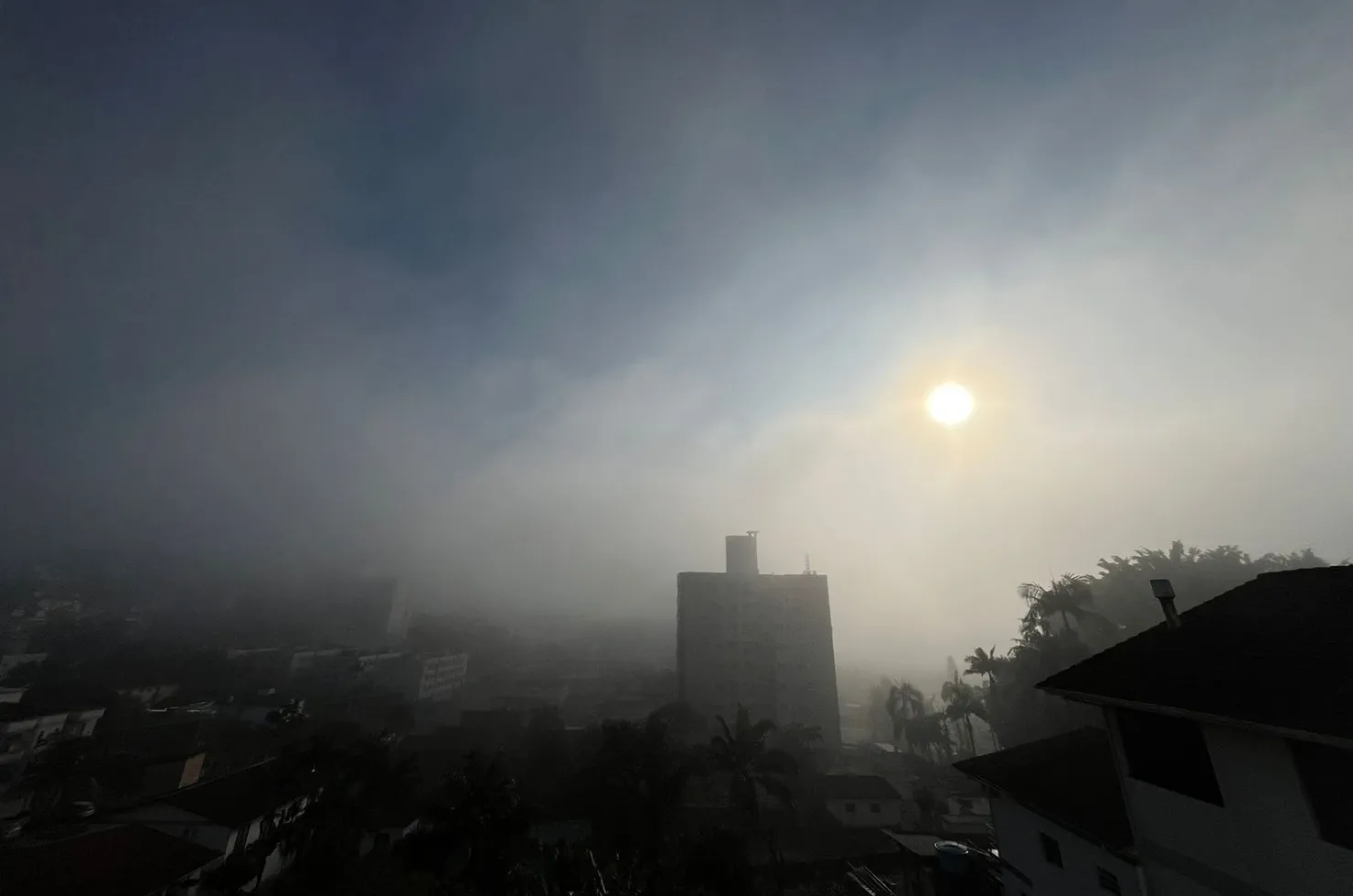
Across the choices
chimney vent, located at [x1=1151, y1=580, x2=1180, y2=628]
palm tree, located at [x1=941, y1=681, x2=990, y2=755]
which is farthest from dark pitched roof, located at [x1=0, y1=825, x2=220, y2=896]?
palm tree, located at [x1=941, y1=681, x2=990, y2=755]

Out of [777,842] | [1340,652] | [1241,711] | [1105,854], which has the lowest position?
[777,842]

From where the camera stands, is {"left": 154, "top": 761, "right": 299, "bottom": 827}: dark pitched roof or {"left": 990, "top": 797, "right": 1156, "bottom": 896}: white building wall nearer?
{"left": 990, "top": 797, "right": 1156, "bottom": 896}: white building wall

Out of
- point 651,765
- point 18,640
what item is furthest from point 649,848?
point 18,640

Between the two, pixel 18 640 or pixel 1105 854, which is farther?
pixel 18 640

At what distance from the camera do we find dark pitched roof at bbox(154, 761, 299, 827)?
105 ft

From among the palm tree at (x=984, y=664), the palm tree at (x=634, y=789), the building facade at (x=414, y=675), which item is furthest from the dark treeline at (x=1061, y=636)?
the building facade at (x=414, y=675)

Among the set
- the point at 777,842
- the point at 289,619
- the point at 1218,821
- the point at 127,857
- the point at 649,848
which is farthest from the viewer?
the point at 289,619

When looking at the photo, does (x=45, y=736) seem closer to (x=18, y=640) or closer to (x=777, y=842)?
(x=777, y=842)

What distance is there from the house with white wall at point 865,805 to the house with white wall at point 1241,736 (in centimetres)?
3949

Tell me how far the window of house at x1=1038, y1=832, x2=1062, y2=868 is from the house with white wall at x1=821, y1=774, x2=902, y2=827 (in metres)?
32.5

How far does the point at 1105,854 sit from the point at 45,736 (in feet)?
300

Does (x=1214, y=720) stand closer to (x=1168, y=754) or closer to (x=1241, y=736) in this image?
(x=1241, y=736)

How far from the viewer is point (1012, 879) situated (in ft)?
60.4

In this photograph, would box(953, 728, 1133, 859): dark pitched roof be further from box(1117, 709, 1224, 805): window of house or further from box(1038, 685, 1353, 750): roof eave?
box(1038, 685, 1353, 750): roof eave
